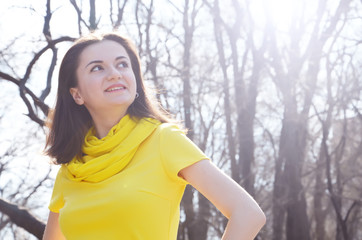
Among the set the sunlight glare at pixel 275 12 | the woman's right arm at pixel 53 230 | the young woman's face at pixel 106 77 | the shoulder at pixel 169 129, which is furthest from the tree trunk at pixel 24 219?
the sunlight glare at pixel 275 12

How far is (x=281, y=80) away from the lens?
13508 mm

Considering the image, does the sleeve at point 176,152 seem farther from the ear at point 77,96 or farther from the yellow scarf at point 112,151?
the ear at point 77,96

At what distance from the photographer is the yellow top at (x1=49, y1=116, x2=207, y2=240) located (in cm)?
195

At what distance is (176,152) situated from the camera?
1.96 metres

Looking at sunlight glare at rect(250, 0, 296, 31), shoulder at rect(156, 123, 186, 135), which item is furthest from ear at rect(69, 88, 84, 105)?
sunlight glare at rect(250, 0, 296, 31)

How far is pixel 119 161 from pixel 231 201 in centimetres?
55

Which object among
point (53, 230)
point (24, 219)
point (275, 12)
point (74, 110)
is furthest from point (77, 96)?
point (275, 12)

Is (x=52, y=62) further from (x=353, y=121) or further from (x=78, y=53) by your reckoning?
(x=353, y=121)

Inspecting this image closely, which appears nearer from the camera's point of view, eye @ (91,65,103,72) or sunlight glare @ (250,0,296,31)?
eye @ (91,65,103,72)

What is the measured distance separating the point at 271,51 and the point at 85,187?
12256 millimetres

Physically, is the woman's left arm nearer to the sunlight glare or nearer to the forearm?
the forearm

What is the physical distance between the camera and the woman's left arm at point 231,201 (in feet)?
5.81

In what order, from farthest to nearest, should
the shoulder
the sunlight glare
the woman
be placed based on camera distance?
the sunlight glare → the shoulder → the woman

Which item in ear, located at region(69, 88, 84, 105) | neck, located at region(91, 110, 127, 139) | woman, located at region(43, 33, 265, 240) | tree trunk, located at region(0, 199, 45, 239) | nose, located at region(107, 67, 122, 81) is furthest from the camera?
tree trunk, located at region(0, 199, 45, 239)
